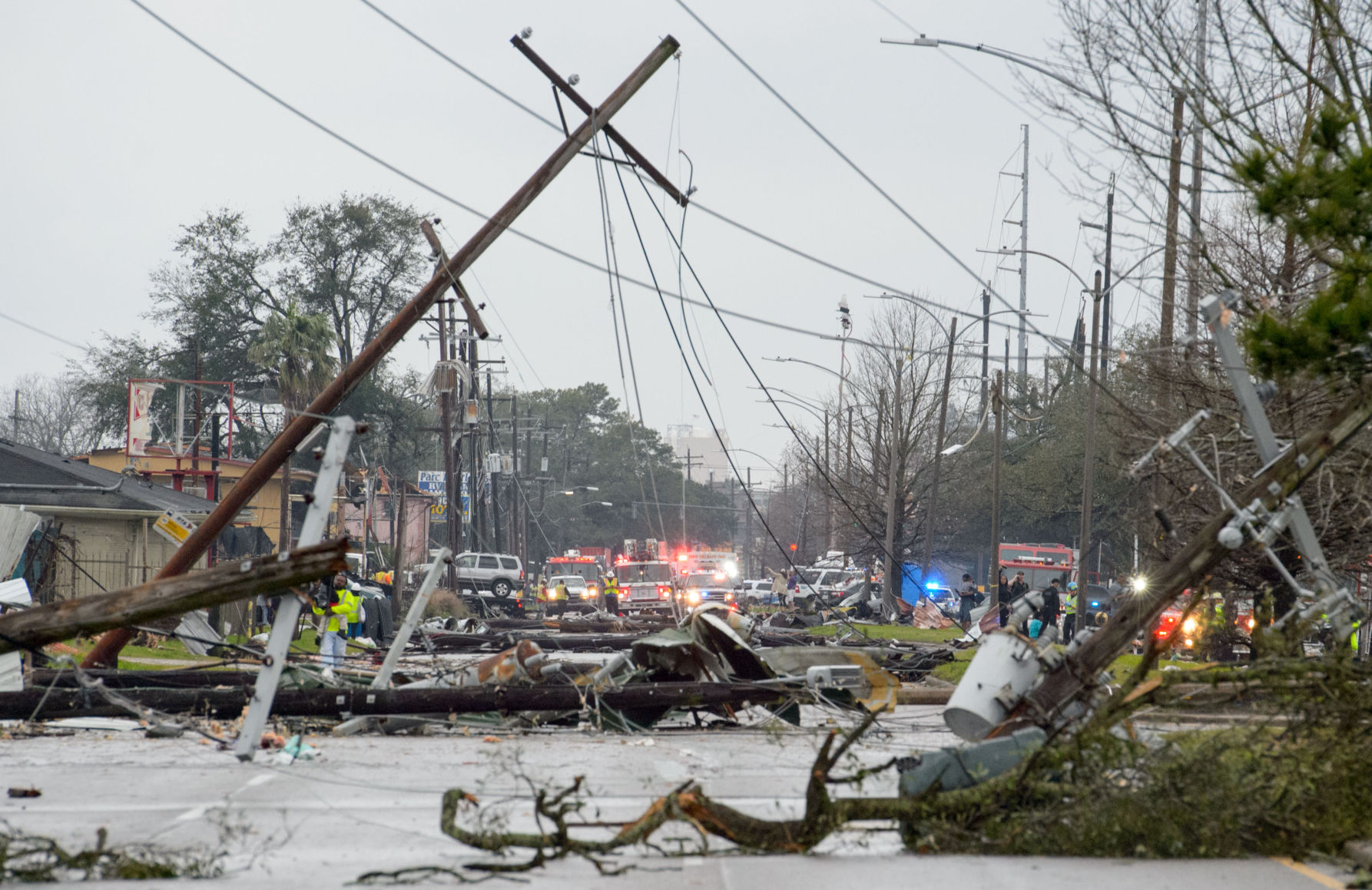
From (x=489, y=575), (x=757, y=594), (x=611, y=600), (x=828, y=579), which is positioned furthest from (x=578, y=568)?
(x=611, y=600)

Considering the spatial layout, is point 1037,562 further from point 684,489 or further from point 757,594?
point 684,489

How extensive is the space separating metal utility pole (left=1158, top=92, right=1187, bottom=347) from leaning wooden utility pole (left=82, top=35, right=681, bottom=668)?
597 cm

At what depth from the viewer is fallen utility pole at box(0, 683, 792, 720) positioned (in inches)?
518

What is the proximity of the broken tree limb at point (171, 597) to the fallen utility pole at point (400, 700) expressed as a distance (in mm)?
3691

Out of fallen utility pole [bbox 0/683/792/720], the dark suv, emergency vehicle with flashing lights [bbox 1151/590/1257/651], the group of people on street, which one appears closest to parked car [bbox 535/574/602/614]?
the dark suv

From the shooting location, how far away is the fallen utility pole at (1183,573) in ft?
30.7

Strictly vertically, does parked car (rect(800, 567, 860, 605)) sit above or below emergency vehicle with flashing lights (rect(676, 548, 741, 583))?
below

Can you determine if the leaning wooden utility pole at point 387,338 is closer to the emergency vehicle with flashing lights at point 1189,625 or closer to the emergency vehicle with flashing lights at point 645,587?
the emergency vehicle with flashing lights at point 1189,625

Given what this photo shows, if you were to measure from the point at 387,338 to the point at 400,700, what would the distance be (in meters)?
4.17

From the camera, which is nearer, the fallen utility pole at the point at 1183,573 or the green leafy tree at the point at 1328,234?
the green leafy tree at the point at 1328,234

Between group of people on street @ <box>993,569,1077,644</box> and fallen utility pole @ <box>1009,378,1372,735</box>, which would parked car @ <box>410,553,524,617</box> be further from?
fallen utility pole @ <box>1009,378,1372,735</box>

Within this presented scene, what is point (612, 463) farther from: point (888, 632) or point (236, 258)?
point (888, 632)

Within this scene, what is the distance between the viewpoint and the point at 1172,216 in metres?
16.7

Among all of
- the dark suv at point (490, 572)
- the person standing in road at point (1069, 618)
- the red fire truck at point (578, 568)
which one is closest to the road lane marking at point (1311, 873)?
the person standing in road at point (1069, 618)
